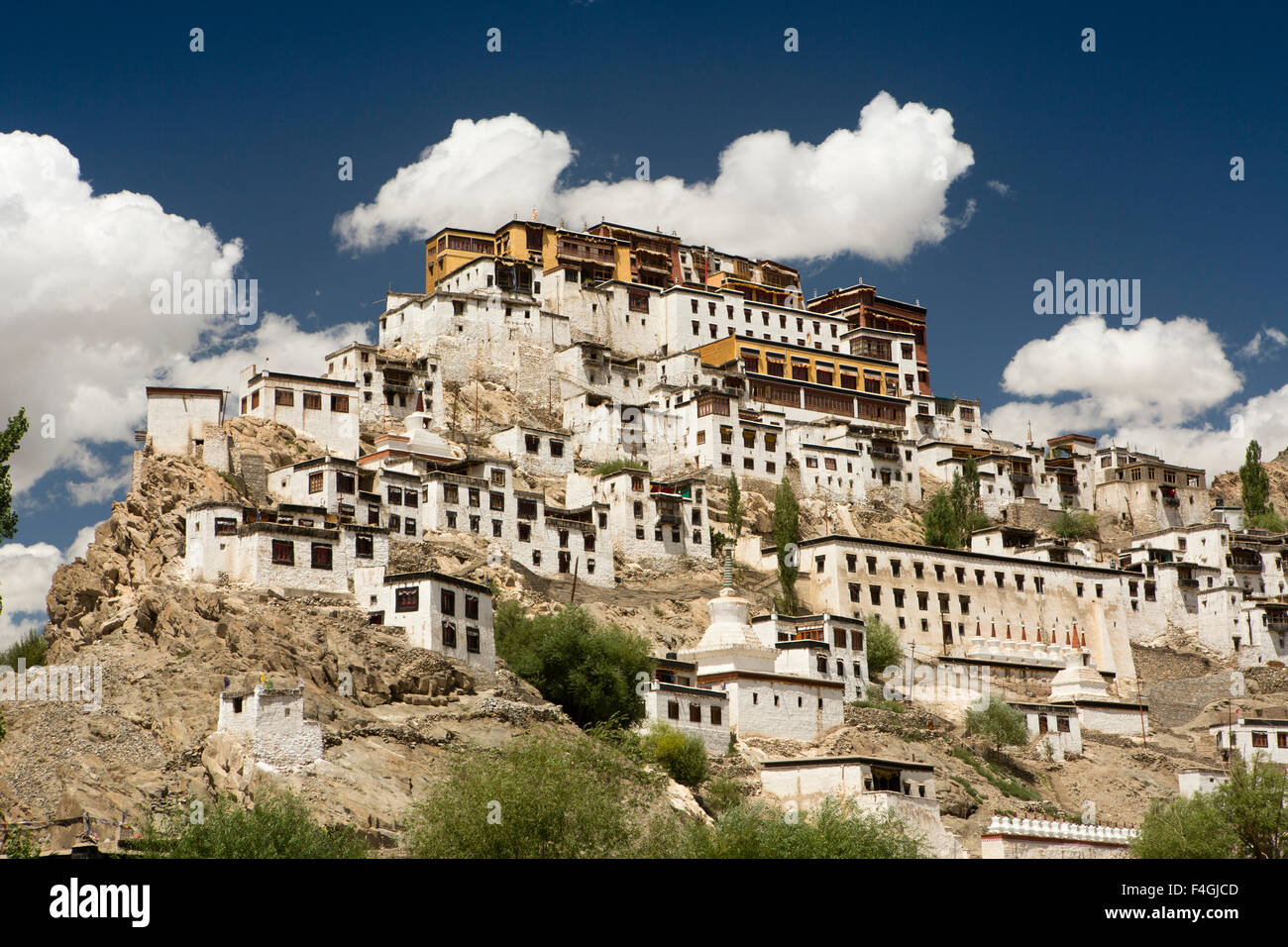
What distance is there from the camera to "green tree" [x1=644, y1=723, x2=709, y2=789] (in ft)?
192

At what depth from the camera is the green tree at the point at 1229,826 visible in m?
48.0

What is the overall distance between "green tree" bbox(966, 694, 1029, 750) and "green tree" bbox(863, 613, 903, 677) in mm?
5790

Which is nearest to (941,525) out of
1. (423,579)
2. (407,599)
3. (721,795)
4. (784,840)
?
(721,795)

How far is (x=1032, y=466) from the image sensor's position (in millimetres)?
109812

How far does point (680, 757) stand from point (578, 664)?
5812mm

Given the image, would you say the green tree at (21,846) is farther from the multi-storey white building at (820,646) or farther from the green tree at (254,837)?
the multi-storey white building at (820,646)

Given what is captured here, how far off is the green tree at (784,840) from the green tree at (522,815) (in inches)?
78.4

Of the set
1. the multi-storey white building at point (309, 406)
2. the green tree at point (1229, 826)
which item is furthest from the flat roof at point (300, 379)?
the green tree at point (1229, 826)

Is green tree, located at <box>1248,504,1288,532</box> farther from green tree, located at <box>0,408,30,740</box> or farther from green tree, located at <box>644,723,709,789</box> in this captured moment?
green tree, located at <box>0,408,30,740</box>

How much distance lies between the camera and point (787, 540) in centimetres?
8638

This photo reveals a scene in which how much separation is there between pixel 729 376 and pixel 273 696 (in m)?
60.6

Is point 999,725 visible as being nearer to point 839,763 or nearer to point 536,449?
point 839,763

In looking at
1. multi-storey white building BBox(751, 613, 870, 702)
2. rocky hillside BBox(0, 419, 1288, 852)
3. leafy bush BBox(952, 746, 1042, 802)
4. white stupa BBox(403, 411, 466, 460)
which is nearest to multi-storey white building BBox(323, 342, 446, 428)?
white stupa BBox(403, 411, 466, 460)
